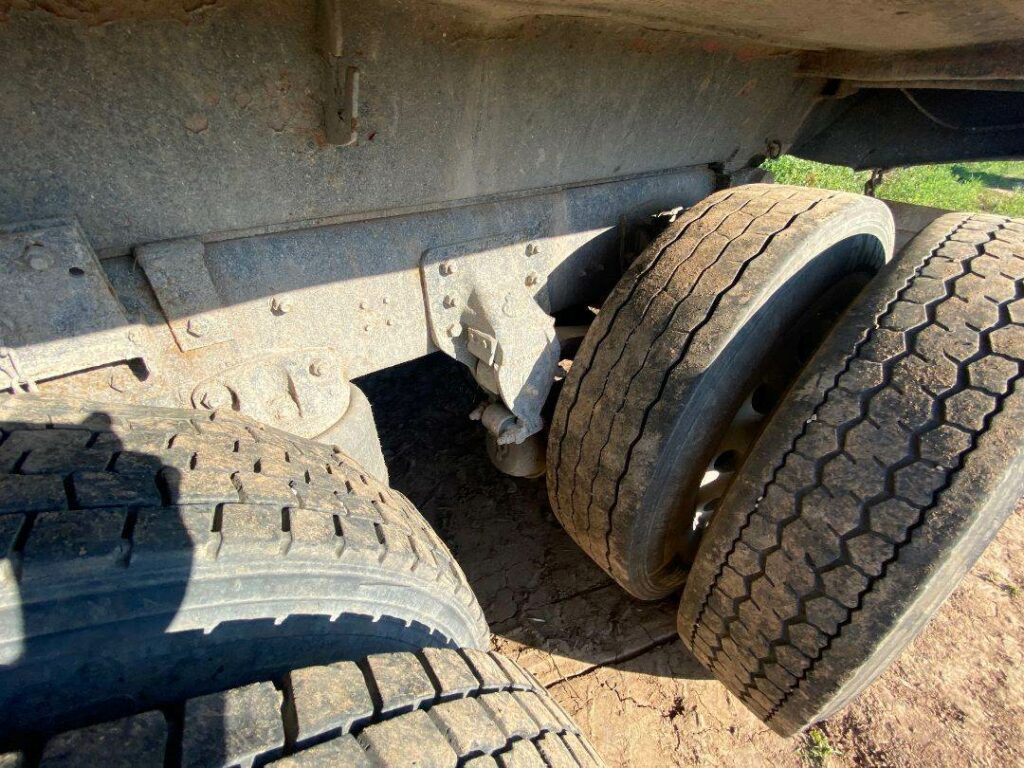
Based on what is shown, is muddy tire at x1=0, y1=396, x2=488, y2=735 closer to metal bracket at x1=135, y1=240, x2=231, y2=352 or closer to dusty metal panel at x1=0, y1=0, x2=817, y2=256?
metal bracket at x1=135, y1=240, x2=231, y2=352

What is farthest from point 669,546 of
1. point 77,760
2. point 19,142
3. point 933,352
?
point 19,142

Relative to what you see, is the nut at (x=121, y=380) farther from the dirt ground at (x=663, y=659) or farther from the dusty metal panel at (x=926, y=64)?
the dusty metal panel at (x=926, y=64)

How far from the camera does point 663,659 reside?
2.13 metres

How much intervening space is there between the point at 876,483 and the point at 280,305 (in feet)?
5.05

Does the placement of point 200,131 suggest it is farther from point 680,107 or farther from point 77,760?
point 680,107

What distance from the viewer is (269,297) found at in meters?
1.45

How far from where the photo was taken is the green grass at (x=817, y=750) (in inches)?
72.7

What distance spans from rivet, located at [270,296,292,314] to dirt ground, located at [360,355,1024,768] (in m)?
1.39

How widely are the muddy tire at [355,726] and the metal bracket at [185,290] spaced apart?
0.84m

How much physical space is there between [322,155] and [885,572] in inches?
64.8

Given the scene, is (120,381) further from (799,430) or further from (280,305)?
(799,430)

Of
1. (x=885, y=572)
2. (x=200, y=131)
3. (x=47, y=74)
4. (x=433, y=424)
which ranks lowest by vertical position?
(x=433, y=424)

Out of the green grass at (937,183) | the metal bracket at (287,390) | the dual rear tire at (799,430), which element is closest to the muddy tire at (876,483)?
the dual rear tire at (799,430)

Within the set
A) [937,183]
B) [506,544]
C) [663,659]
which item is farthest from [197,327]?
[937,183]
